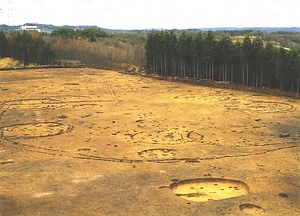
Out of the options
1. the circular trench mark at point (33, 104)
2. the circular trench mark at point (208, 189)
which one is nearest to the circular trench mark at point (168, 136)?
the circular trench mark at point (208, 189)

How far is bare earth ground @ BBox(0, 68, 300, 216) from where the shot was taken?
927 centimetres

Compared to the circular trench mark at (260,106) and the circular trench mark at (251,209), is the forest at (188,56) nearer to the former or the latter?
the circular trench mark at (260,106)

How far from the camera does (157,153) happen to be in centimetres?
1302

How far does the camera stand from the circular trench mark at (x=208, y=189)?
9734mm

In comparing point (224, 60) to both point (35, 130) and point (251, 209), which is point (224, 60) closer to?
point (35, 130)

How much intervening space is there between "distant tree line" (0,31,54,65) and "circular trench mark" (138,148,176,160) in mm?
33049

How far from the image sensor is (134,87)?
28016 millimetres

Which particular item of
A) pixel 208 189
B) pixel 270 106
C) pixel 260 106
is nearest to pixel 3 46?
pixel 260 106

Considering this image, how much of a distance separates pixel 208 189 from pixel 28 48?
1459 inches

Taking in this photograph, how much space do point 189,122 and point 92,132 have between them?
4448mm

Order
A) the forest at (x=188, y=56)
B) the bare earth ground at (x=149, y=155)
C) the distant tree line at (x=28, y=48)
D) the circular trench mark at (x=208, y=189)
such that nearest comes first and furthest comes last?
the bare earth ground at (x=149, y=155), the circular trench mark at (x=208, y=189), the forest at (x=188, y=56), the distant tree line at (x=28, y=48)

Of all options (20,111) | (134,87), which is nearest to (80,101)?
(20,111)

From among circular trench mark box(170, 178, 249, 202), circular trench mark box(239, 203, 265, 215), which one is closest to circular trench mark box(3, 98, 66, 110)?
circular trench mark box(170, 178, 249, 202)

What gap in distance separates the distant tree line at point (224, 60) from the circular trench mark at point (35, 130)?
16.1 m
